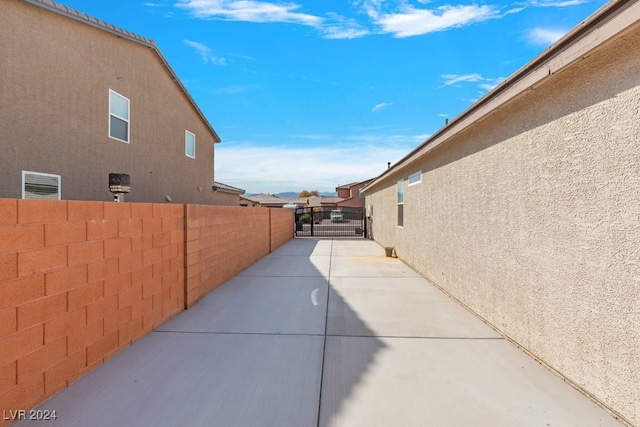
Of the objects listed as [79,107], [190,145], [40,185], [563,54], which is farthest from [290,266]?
[190,145]

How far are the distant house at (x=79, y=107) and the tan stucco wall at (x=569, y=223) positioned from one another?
27.0 ft

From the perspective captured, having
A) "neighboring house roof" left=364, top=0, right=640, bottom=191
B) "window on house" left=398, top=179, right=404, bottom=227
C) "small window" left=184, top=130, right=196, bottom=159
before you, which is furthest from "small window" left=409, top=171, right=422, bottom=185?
"small window" left=184, top=130, right=196, bottom=159

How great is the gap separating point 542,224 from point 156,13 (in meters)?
10.7

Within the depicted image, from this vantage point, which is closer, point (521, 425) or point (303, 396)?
point (521, 425)

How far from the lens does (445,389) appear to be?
9.49 ft

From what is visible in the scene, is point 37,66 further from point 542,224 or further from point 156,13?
point 542,224

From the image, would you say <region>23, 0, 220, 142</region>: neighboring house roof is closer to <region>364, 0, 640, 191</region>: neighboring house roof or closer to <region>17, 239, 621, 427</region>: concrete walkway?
<region>17, 239, 621, 427</region>: concrete walkway

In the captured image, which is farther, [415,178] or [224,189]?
[224,189]

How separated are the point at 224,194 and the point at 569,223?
18.3 m

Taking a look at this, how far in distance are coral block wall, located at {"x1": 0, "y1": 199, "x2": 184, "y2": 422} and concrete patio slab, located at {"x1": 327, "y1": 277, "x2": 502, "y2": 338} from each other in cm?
251

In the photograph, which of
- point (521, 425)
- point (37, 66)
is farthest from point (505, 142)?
point (37, 66)

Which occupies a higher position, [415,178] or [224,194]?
[224,194]

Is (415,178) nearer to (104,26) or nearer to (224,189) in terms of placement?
(104,26)

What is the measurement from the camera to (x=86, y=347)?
10.3 feet
